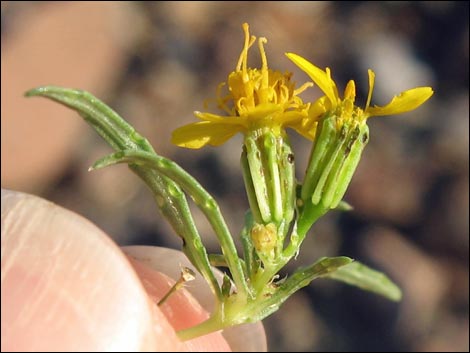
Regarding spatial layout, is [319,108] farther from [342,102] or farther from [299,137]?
[299,137]

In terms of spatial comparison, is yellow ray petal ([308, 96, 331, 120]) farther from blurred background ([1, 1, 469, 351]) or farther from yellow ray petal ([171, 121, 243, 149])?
blurred background ([1, 1, 469, 351])

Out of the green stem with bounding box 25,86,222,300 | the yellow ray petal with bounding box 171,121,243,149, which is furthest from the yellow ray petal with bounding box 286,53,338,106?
the green stem with bounding box 25,86,222,300

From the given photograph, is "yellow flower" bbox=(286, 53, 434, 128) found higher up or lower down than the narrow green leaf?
higher up

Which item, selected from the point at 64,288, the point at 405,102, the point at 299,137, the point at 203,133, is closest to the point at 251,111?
the point at 203,133

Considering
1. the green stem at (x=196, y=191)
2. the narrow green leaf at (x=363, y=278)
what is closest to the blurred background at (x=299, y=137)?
the narrow green leaf at (x=363, y=278)

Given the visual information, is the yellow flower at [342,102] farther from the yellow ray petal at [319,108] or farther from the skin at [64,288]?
the skin at [64,288]

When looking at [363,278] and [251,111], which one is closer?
[251,111]

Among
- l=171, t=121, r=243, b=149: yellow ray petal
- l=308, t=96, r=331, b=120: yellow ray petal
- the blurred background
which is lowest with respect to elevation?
the blurred background
